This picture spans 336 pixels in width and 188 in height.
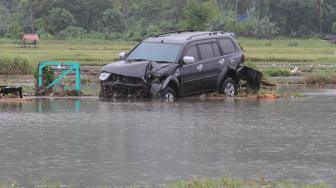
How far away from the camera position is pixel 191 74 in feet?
71.5

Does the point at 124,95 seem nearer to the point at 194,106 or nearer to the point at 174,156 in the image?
the point at 194,106

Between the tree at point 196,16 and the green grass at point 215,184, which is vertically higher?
the tree at point 196,16

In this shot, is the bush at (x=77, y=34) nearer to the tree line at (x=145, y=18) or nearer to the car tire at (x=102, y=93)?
the tree line at (x=145, y=18)

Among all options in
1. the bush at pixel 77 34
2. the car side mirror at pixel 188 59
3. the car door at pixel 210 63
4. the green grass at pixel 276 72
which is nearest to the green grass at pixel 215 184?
the car side mirror at pixel 188 59

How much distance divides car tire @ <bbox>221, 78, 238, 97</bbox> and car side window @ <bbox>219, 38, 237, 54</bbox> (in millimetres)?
781

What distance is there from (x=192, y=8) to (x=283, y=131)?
4400 centimetres

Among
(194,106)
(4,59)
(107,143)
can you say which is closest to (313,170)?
(107,143)

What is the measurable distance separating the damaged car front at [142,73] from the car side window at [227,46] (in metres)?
1.76

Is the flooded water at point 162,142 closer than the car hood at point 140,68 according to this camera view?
Yes

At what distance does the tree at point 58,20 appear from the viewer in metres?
85.7

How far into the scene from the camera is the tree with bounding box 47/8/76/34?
85.7 meters

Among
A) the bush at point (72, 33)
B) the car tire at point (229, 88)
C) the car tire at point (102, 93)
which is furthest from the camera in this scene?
the bush at point (72, 33)

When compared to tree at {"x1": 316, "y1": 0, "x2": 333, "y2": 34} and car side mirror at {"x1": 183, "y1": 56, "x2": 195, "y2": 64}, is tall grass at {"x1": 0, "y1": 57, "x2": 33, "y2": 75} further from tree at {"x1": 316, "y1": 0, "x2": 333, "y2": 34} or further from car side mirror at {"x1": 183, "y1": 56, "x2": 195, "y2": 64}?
tree at {"x1": 316, "y1": 0, "x2": 333, "y2": 34}

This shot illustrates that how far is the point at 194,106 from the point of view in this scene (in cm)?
2006
